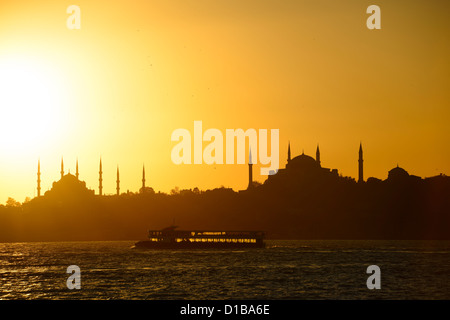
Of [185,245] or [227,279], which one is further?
[185,245]

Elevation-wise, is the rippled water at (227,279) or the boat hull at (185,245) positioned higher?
the rippled water at (227,279)

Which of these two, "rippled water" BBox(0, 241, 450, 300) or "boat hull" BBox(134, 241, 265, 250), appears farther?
"boat hull" BBox(134, 241, 265, 250)

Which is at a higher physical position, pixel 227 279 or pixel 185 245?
pixel 227 279

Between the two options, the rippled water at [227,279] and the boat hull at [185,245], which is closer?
the rippled water at [227,279]

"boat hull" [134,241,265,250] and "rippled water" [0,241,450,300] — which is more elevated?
"rippled water" [0,241,450,300]

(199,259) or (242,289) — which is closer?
(242,289)
